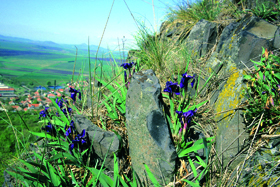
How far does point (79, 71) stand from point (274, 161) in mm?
3125

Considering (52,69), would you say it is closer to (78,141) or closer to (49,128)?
(49,128)

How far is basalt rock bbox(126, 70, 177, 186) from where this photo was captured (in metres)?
1.71

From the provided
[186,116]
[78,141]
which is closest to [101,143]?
[78,141]

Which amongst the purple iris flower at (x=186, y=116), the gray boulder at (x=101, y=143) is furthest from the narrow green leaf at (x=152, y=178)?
the purple iris flower at (x=186, y=116)

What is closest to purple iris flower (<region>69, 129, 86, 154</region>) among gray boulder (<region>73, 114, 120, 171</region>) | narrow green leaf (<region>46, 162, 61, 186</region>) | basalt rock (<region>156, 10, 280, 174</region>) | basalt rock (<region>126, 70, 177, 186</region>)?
gray boulder (<region>73, 114, 120, 171</region>)

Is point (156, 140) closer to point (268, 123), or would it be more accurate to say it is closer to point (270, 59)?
point (268, 123)

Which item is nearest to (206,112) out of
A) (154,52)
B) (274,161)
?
(274,161)

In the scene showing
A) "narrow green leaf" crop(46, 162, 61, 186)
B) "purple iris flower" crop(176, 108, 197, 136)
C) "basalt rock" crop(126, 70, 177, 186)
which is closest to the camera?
"narrow green leaf" crop(46, 162, 61, 186)

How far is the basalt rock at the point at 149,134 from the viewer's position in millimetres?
1713

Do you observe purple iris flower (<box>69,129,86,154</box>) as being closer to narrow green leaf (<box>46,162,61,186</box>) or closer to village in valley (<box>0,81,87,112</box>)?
narrow green leaf (<box>46,162,61,186</box>)

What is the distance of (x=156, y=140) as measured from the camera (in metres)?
1.74

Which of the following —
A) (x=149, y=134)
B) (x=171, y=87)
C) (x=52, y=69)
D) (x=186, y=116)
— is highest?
(x=171, y=87)

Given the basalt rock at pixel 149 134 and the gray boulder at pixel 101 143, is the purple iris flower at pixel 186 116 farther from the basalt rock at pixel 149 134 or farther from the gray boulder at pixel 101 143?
the gray boulder at pixel 101 143

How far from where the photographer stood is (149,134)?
69.0 inches
